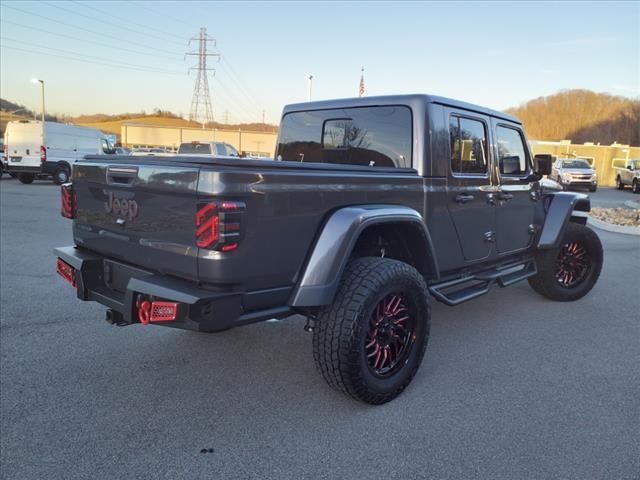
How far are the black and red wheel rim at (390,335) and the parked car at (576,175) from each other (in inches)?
978

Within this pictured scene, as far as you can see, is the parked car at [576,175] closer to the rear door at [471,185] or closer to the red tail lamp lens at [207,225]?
the rear door at [471,185]

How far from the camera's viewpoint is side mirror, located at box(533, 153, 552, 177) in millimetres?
4930

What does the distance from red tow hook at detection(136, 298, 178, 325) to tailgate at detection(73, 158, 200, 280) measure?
19 cm

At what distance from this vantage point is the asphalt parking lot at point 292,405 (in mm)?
2518

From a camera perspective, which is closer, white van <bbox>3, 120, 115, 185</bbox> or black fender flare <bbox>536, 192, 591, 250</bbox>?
black fender flare <bbox>536, 192, 591, 250</bbox>

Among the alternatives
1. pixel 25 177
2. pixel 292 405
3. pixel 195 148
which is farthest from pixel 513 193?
pixel 25 177

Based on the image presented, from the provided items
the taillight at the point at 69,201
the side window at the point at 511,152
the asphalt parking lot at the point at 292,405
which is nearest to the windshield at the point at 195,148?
the asphalt parking lot at the point at 292,405

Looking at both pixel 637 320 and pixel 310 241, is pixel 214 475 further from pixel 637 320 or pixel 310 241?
pixel 637 320

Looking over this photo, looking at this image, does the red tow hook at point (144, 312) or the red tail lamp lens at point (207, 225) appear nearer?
the red tail lamp lens at point (207, 225)

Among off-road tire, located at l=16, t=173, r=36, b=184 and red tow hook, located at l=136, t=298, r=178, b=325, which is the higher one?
off-road tire, located at l=16, t=173, r=36, b=184

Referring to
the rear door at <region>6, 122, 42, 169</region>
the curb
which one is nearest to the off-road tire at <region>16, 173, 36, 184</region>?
the rear door at <region>6, 122, 42, 169</region>

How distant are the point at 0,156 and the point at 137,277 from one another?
24072mm

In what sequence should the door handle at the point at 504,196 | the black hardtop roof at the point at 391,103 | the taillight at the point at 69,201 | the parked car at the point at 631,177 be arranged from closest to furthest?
1. the taillight at the point at 69,201
2. the black hardtop roof at the point at 391,103
3. the door handle at the point at 504,196
4. the parked car at the point at 631,177

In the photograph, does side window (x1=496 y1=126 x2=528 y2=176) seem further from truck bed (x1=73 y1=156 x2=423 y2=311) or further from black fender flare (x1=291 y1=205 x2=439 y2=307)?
black fender flare (x1=291 y1=205 x2=439 y2=307)
